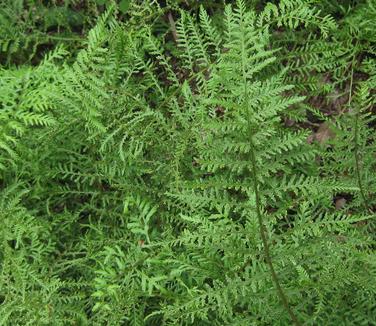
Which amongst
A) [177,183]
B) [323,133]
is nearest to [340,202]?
[323,133]

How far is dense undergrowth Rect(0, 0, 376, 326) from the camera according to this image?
5.45 feet

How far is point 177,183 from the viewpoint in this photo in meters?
1.90

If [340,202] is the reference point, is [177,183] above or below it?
above

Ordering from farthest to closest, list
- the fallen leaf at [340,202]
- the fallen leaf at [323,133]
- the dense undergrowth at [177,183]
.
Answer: the fallen leaf at [323,133], the fallen leaf at [340,202], the dense undergrowth at [177,183]

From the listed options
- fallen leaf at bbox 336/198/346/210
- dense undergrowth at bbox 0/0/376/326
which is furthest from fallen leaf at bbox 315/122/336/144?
fallen leaf at bbox 336/198/346/210

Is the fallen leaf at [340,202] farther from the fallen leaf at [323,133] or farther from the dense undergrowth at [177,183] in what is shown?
the fallen leaf at [323,133]

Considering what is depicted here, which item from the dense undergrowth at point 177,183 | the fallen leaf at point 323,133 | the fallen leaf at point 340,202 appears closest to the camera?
the dense undergrowth at point 177,183

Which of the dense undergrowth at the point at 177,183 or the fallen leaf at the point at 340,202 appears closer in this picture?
the dense undergrowth at the point at 177,183

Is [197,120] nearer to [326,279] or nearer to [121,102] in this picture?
[121,102]

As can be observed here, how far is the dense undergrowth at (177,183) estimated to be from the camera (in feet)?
5.45

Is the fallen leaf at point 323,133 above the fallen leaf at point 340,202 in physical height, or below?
above

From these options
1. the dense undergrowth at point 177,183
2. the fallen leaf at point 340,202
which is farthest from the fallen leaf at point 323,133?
the fallen leaf at point 340,202

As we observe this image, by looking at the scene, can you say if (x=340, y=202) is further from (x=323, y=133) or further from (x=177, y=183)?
(x=177, y=183)

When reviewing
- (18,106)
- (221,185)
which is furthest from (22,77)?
→ (221,185)
